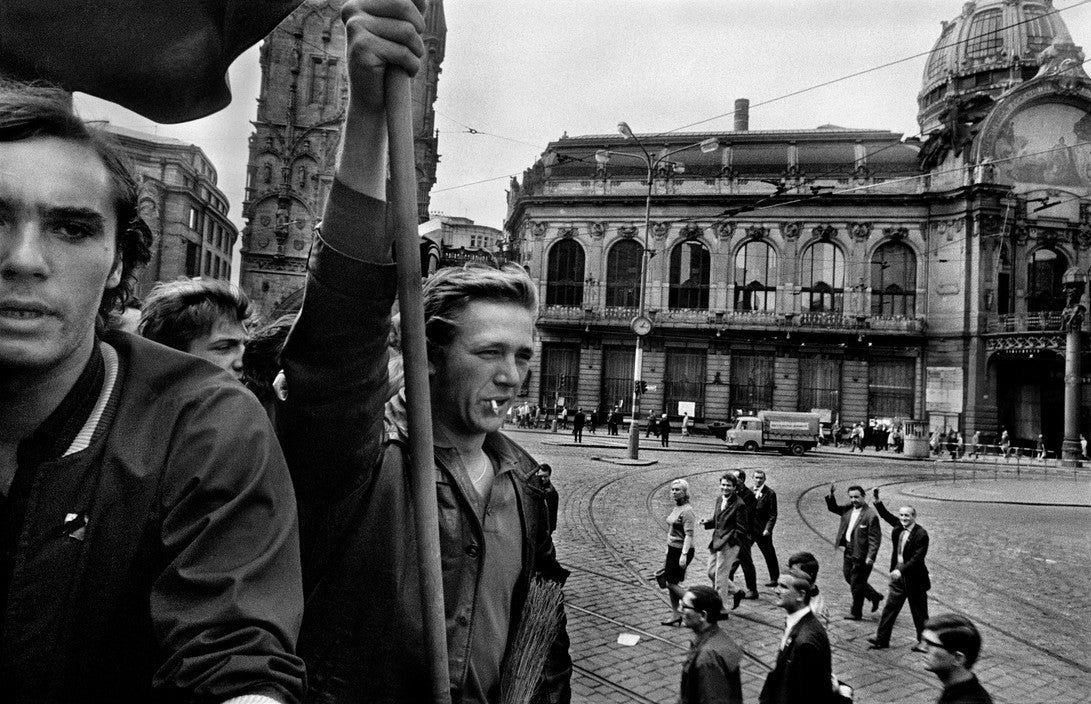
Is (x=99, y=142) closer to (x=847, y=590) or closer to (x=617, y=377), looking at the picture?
(x=847, y=590)

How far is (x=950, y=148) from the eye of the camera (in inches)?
1458

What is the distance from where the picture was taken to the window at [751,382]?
125 feet

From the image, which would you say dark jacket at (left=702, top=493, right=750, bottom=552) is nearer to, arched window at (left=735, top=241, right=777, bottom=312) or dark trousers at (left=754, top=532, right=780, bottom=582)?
dark trousers at (left=754, top=532, right=780, bottom=582)

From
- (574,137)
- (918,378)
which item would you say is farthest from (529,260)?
(918,378)

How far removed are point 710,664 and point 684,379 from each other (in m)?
35.8

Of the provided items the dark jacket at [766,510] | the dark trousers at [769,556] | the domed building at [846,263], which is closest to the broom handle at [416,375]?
the dark trousers at [769,556]

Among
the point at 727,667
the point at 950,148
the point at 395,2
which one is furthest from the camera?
the point at 950,148

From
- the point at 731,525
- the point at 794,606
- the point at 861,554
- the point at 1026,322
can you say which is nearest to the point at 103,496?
the point at 794,606

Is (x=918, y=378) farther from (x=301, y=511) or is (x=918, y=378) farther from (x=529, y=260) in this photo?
(x=301, y=511)

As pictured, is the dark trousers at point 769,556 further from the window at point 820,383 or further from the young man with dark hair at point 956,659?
A: the window at point 820,383

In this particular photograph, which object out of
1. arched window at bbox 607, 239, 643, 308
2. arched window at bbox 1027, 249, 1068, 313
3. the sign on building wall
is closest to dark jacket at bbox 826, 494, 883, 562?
arched window at bbox 607, 239, 643, 308

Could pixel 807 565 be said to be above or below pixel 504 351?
below

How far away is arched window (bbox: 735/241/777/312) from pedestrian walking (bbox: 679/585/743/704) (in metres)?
36.5

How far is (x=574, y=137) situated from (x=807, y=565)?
42362 millimetres
